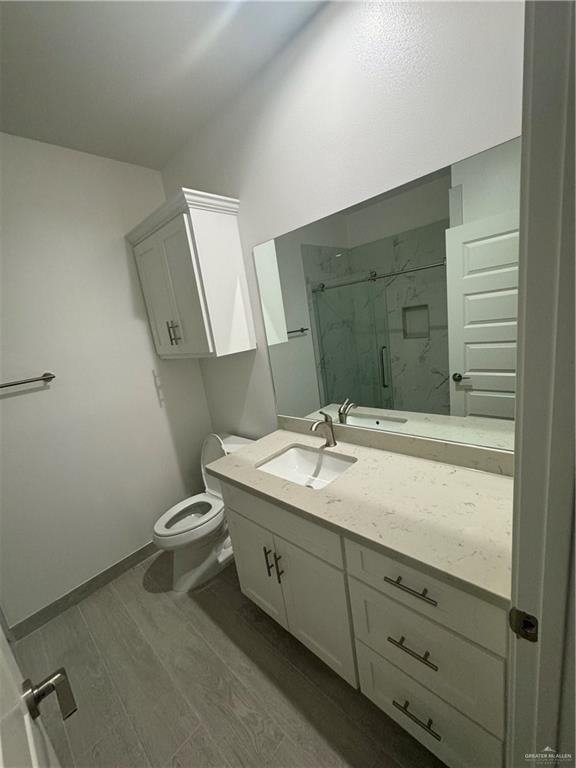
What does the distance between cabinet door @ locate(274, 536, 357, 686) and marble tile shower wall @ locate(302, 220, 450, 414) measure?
0.72 metres

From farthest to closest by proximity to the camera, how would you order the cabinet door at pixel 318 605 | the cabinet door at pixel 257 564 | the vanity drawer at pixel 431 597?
the cabinet door at pixel 257 564
the cabinet door at pixel 318 605
the vanity drawer at pixel 431 597

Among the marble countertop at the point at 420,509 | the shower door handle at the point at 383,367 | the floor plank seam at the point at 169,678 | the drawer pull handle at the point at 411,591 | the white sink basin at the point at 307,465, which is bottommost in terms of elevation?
the floor plank seam at the point at 169,678

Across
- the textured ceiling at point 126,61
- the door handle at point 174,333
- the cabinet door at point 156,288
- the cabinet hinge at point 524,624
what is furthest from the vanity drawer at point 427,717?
the textured ceiling at point 126,61

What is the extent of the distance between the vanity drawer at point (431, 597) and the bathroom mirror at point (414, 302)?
0.55 m

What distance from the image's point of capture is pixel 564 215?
345mm

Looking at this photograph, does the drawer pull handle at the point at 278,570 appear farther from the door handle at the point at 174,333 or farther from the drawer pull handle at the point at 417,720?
the door handle at the point at 174,333

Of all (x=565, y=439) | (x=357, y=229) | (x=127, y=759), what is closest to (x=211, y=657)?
(x=127, y=759)

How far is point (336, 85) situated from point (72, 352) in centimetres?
178

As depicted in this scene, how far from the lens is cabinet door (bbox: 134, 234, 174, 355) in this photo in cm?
174

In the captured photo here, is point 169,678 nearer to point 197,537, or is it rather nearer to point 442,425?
point 197,537

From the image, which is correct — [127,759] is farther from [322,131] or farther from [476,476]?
[322,131]

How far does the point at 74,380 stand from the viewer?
176 cm

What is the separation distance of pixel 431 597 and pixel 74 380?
6.34 feet

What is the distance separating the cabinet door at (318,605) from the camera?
1.05 meters
